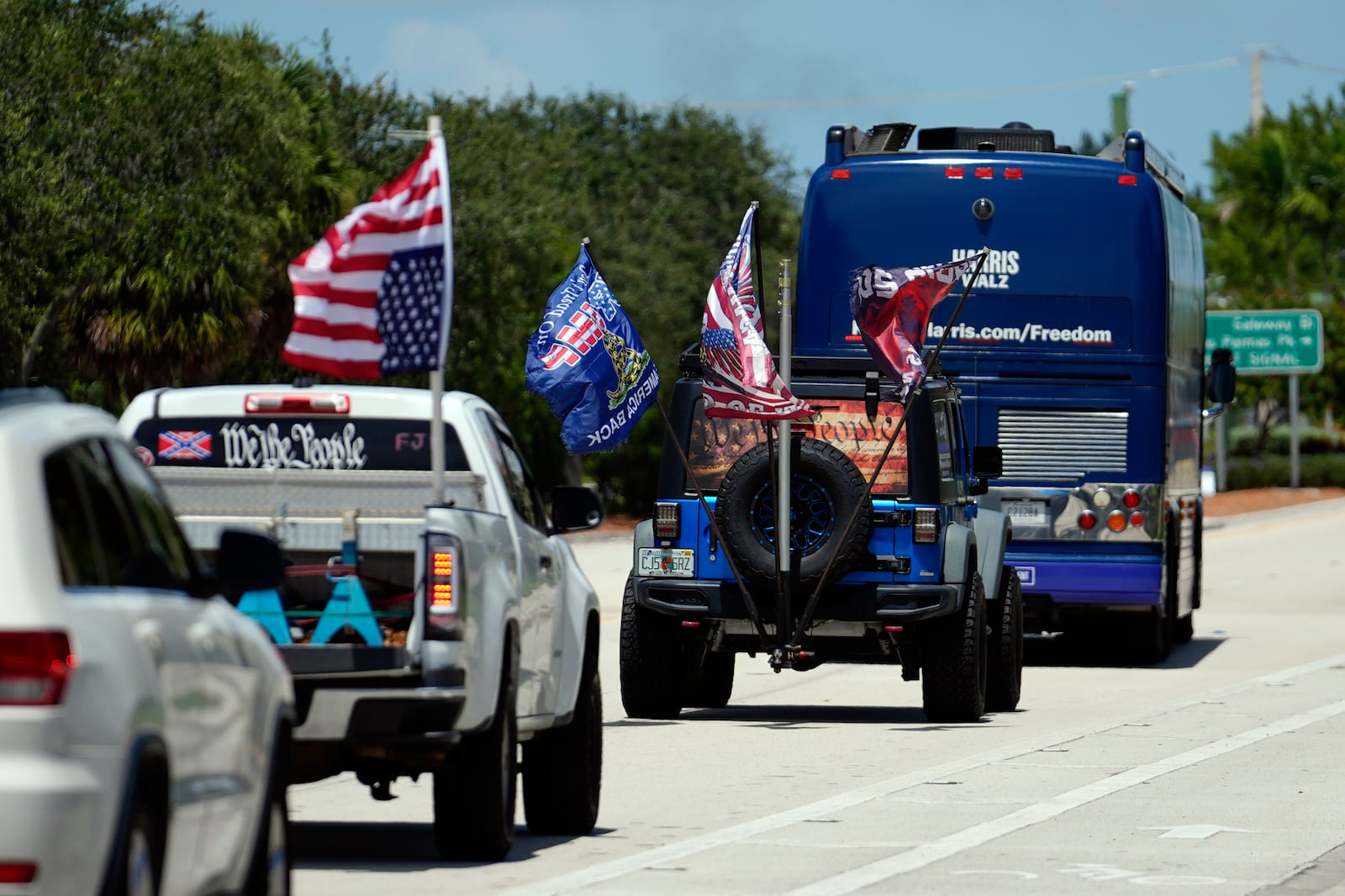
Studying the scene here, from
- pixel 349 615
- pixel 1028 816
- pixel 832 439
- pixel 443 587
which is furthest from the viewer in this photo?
pixel 832 439

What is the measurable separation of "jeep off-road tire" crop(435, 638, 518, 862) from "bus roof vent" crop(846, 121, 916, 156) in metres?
11.4

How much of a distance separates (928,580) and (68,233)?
587 inches

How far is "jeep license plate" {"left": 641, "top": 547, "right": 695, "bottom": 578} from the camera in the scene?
15.9 metres

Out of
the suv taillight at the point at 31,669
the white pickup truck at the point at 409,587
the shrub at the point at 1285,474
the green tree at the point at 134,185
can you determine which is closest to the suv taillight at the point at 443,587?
the white pickup truck at the point at 409,587

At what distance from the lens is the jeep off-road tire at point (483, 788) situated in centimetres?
941

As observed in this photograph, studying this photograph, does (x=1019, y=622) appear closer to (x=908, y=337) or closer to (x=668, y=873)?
(x=908, y=337)

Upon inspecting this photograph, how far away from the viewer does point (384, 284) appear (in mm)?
9672

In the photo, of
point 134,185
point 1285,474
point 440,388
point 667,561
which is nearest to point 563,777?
point 440,388

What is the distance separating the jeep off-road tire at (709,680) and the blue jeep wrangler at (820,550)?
0.49m

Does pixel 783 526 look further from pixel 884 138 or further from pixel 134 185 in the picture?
pixel 134 185

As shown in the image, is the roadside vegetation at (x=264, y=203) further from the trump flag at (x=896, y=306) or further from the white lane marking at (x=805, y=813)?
the white lane marking at (x=805, y=813)

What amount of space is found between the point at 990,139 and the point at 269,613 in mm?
12181

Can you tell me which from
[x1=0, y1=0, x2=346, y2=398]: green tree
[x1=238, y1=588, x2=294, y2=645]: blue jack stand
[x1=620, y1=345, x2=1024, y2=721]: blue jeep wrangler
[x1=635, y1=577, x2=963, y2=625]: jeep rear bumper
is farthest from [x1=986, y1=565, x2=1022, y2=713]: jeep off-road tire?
[x1=0, y1=0, x2=346, y2=398]: green tree

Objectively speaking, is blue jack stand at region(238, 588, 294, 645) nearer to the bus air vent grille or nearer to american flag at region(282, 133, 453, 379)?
american flag at region(282, 133, 453, 379)
